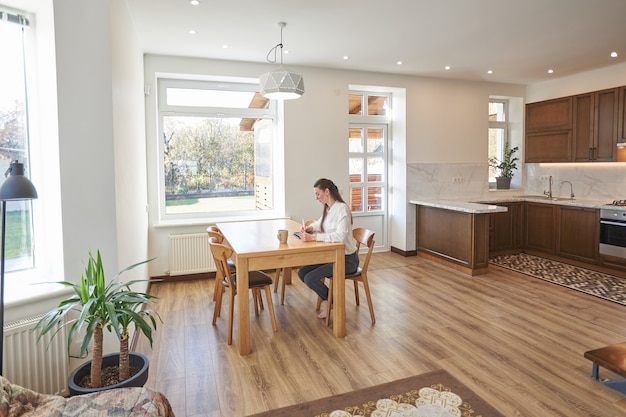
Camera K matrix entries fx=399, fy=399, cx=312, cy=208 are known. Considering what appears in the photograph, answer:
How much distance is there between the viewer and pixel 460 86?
21.7 ft

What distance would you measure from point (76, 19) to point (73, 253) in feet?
4.84

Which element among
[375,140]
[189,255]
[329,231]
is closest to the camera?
[329,231]

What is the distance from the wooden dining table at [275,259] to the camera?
3141 millimetres

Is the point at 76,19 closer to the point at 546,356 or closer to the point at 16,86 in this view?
the point at 16,86

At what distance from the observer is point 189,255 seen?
5.25 m

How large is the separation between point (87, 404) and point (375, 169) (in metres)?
5.55

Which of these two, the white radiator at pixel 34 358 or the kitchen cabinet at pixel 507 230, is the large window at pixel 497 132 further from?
the white radiator at pixel 34 358

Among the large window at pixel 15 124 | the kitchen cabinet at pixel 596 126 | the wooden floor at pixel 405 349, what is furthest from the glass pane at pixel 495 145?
the large window at pixel 15 124

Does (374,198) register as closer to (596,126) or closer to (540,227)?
(540,227)

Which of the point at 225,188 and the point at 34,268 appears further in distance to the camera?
the point at 225,188

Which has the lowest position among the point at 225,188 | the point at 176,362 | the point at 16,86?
the point at 176,362

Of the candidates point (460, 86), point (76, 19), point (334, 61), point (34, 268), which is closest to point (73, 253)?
point (34, 268)

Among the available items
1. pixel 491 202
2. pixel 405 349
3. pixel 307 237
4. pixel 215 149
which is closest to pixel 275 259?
pixel 307 237

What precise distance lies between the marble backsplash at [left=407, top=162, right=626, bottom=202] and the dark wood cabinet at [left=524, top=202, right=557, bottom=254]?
685 mm
